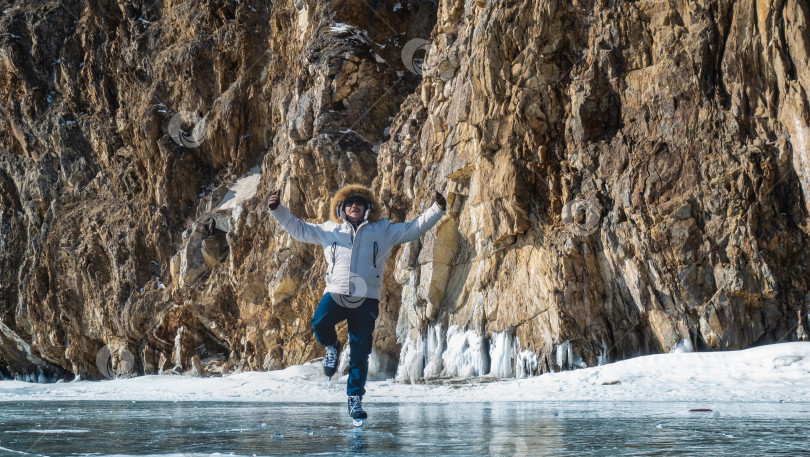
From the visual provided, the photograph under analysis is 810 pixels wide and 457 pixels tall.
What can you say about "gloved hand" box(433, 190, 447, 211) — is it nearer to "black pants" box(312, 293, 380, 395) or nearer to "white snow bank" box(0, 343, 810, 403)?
"black pants" box(312, 293, 380, 395)

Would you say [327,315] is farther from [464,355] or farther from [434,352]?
[434,352]

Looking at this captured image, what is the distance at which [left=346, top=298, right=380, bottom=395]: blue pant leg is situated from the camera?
5.59 m

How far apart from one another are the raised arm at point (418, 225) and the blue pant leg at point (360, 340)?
523 mm

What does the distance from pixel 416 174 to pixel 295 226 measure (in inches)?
683

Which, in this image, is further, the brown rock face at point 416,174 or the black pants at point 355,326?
the brown rock face at point 416,174

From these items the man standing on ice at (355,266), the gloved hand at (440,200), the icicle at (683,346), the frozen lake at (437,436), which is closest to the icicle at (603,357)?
the icicle at (683,346)

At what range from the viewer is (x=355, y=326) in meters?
5.63

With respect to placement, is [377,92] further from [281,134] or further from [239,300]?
[239,300]

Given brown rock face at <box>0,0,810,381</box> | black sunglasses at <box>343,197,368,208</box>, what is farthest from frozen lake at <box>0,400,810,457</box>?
brown rock face at <box>0,0,810,381</box>

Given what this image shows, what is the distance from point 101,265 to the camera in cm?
3772

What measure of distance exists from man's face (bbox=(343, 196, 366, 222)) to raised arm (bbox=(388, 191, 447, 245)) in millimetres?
244

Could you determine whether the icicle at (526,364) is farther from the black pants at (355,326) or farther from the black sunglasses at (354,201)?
the black sunglasses at (354,201)

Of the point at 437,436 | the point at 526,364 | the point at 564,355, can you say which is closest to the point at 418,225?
the point at 437,436

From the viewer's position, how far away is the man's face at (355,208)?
5738mm
